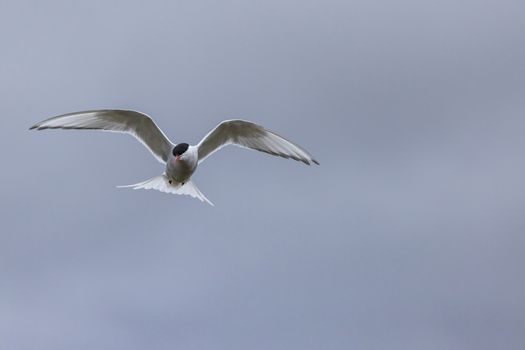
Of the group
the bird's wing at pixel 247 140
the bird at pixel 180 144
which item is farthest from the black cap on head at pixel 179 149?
the bird's wing at pixel 247 140

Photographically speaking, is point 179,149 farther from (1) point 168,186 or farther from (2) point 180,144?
(1) point 168,186

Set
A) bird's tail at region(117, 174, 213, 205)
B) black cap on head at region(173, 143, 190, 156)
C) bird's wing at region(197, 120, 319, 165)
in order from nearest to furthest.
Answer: black cap on head at region(173, 143, 190, 156), bird's wing at region(197, 120, 319, 165), bird's tail at region(117, 174, 213, 205)

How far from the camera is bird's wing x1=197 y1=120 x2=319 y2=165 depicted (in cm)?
1872

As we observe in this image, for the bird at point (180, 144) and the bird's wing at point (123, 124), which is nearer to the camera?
the bird's wing at point (123, 124)

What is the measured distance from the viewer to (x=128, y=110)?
18719 millimetres

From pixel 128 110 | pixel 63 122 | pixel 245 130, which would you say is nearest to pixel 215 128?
pixel 245 130

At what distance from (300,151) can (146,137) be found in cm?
384

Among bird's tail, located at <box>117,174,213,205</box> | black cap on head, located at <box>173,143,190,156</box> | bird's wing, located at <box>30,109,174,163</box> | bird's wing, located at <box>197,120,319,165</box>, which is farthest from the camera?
bird's tail, located at <box>117,174,213,205</box>

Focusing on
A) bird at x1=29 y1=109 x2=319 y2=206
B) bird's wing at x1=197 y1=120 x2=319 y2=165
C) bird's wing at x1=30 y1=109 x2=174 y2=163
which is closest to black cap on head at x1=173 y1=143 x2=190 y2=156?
bird at x1=29 y1=109 x2=319 y2=206

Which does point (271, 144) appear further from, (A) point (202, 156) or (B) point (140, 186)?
(B) point (140, 186)

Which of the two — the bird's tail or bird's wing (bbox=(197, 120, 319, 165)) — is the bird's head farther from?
the bird's tail

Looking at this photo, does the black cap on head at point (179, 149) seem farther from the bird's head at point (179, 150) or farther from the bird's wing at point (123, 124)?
the bird's wing at point (123, 124)

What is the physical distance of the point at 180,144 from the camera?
1848cm

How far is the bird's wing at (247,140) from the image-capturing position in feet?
61.4
